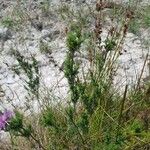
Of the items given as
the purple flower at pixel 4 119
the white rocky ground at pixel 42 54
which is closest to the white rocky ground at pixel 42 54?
the white rocky ground at pixel 42 54

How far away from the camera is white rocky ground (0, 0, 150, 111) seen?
388 centimetres

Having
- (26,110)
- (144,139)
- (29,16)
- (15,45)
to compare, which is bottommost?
(144,139)

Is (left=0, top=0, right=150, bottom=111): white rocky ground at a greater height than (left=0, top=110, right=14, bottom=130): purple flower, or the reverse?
(left=0, top=0, right=150, bottom=111): white rocky ground

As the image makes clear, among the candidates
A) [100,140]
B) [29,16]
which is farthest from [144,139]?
[29,16]

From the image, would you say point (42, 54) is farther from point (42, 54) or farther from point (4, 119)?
point (4, 119)

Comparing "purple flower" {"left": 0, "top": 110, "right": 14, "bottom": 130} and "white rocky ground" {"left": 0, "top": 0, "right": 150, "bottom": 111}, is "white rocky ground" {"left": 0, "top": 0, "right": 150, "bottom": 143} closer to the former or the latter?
"white rocky ground" {"left": 0, "top": 0, "right": 150, "bottom": 111}

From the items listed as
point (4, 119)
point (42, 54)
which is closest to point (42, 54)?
point (42, 54)

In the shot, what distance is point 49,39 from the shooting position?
449 centimetres

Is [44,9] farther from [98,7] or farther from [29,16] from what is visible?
[98,7]

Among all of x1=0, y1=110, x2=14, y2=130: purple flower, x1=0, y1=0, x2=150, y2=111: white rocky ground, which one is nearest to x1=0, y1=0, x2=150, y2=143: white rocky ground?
x1=0, y1=0, x2=150, y2=111: white rocky ground

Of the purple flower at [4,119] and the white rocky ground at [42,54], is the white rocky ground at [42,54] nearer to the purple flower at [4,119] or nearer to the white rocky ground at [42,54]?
the white rocky ground at [42,54]

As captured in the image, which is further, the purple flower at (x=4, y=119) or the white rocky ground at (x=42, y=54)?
the white rocky ground at (x=42, y=54)

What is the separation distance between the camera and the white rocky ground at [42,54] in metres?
3.88

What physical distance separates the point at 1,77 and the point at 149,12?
4.72 feet
